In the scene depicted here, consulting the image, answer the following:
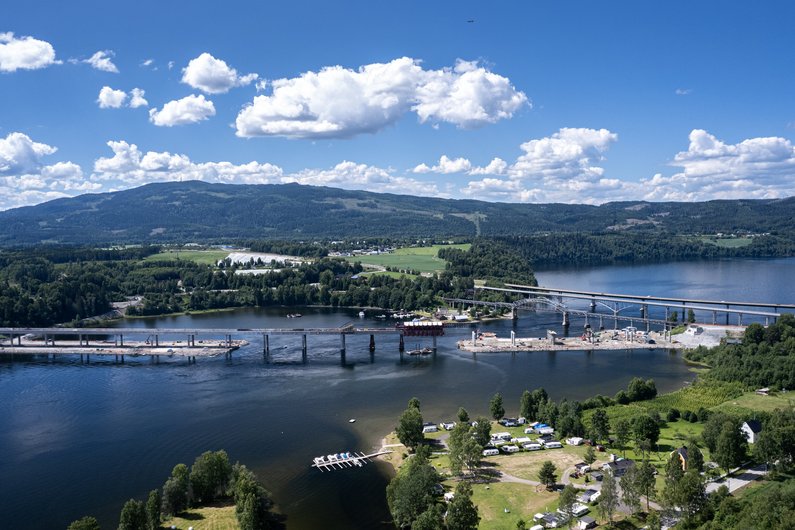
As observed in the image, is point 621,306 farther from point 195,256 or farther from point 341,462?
point 195,256

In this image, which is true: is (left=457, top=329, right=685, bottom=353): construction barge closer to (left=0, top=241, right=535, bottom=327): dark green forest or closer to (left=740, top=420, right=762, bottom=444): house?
(left=0, top=241, right=535, bottom=327): dark green forest

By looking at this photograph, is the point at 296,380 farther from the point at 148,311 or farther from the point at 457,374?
the point at 148,311

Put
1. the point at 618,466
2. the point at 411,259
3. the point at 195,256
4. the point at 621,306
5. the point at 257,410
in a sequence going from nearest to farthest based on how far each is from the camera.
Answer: the point at 618,466 → the point at 257,410 → the point at 621,306 → the point at 411,259 → the point at 195,256

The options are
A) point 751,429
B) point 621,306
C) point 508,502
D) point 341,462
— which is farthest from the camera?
point 621,306

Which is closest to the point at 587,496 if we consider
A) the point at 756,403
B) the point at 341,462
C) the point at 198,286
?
the point at 341,462

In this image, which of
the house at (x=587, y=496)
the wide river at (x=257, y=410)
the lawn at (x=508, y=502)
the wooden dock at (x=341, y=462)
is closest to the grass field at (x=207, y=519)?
the wide river at (x=257, y=410)
